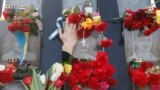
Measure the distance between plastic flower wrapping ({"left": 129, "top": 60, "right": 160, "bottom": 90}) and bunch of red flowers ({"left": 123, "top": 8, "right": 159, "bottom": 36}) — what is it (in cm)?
22

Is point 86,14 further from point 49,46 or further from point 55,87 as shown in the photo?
point 55,87

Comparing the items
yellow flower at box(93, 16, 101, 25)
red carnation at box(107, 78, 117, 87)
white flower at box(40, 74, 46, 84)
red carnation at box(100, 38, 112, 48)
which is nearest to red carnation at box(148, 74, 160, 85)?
red carnation at box(107, 78, 117, 87)

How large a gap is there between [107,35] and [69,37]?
265mm

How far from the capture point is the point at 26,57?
201 cm

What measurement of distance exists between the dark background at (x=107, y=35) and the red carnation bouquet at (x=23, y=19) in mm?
125

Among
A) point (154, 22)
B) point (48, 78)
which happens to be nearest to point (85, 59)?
point (48, 78)

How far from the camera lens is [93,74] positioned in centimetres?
190

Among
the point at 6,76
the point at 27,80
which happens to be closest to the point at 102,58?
the point at 27,80

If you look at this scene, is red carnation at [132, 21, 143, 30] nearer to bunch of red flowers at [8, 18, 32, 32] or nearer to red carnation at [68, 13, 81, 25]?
red carnation at [68, 13, 81, 25]

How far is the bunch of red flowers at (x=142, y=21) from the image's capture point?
2.06m

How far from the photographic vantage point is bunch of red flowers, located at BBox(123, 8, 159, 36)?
2059mm

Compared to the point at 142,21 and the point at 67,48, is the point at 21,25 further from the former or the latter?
the point at 142,21

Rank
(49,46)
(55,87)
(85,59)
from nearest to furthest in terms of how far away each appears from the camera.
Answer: (55,87) < (85,59) < (49,46)

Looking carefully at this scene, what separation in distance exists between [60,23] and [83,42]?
19 cm
